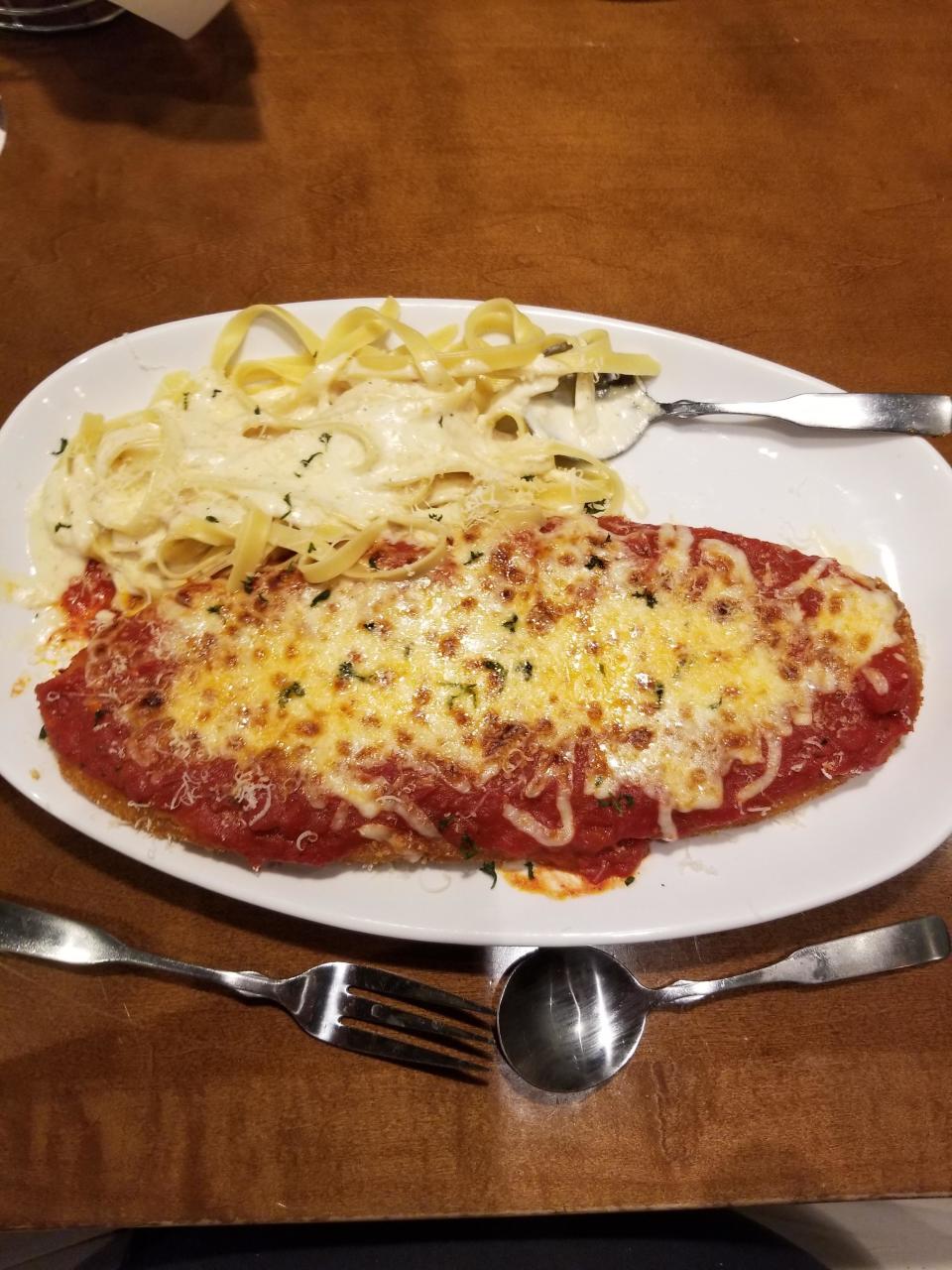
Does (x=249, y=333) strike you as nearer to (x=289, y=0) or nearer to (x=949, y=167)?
(x=289, y=0)

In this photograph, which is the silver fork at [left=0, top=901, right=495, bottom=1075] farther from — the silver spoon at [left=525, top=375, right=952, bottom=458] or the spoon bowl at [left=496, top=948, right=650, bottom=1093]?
the silver spoon at [left=525, top=375, right=952, bottom=458]

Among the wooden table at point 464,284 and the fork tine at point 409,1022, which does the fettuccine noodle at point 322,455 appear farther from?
the fork tine at point 409,1022

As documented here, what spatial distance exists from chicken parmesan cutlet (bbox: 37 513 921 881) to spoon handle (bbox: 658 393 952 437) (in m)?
0.71

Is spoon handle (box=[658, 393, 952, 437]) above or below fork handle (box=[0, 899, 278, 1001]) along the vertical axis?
above

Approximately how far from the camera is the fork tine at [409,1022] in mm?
2424

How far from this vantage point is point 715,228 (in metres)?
3.76

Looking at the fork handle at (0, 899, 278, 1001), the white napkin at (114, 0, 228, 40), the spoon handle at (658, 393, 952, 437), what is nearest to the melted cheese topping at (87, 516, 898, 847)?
the fork handle at (0, 899, 278, 1001)

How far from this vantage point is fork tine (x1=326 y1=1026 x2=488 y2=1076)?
2412 millimetres

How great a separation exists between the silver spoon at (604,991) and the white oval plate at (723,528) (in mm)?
233

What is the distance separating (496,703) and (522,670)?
5.0 inches

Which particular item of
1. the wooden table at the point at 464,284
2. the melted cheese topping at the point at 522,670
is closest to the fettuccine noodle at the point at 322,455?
the melted cheese topping at the point at 522,670

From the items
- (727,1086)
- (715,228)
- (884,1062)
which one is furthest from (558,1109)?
(715,228)

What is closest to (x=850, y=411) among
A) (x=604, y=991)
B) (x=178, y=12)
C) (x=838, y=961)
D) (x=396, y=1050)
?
(x=838, y=961)

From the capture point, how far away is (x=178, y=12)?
3773 millimetres
